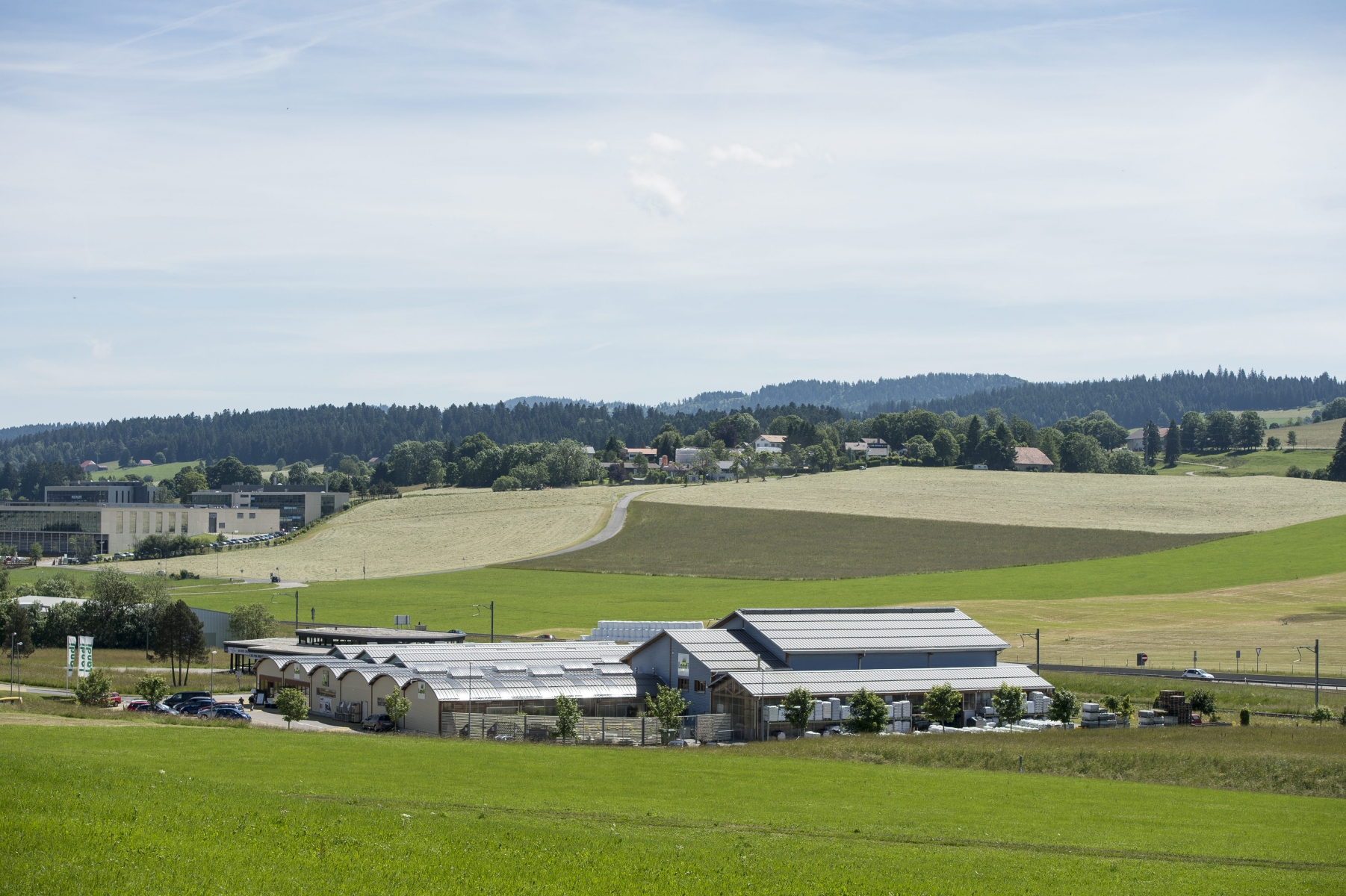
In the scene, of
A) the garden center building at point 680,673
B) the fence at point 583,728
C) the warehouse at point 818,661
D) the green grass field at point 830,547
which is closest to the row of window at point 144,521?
the green grass field at point 830,547

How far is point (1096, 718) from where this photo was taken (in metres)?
58.9

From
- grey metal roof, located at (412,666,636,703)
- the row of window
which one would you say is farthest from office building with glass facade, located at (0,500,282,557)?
grey metal roof, located at (412,666,636,703)

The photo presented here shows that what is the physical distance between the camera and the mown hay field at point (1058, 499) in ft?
490

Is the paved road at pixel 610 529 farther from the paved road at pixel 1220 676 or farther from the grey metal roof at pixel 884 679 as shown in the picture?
the grey metal roof at pixel 884 679

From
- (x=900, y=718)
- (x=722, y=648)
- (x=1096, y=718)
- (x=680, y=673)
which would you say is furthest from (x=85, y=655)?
(x=1096, y=718)

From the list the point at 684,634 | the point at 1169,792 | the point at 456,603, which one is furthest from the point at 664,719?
the point at 456,603

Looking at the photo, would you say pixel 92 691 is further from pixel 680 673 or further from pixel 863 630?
pixel 863 630

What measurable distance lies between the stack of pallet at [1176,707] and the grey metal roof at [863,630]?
11872mm

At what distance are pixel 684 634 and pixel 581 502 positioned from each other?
111 meters

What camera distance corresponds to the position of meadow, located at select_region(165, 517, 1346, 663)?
325ft

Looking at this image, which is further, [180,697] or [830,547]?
[830,547]

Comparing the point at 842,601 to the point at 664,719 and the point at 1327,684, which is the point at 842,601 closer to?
the point at 1327,684

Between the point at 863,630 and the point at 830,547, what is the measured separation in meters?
67.7

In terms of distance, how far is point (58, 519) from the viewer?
181875 mm
